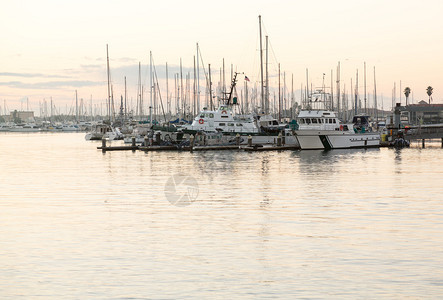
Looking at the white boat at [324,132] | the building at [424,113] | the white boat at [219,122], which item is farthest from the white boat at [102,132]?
the building at [424,113]

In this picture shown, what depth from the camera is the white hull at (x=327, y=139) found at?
72.2 m

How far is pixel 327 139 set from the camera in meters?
72.7

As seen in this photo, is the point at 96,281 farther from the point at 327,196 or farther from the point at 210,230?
the point at 327,196

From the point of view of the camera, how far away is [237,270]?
593 inches

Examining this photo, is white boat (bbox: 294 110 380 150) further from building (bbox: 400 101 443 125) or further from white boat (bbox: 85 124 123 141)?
building (bbox: 400 101 443 125)

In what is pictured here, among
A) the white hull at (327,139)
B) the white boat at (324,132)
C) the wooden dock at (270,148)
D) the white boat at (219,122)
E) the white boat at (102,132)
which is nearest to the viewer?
the white boat at (324,132)

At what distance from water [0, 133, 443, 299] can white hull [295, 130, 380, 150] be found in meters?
33.4

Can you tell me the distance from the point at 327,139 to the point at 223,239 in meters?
55.3

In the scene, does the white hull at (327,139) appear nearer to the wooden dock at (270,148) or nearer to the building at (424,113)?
the wooden dock at (270,148)

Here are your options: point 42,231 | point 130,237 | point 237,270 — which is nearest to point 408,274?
point 237,270

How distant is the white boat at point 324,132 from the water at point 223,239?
32.3m

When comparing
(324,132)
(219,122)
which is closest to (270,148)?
(324,132)

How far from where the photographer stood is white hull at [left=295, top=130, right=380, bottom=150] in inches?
2842

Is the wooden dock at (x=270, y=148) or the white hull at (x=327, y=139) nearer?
the wooden dock at (x=270, y=148)
